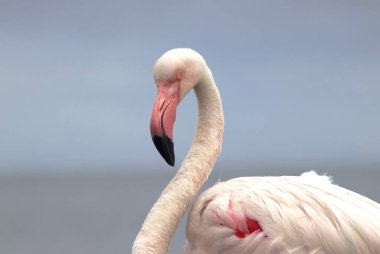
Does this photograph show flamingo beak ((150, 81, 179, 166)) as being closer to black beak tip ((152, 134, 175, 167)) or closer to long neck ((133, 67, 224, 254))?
black beak tip ((152, 134, 175, 167))

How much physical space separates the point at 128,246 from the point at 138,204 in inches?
254

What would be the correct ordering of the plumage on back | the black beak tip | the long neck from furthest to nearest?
the long neck
the black beak tip
the plumage on back

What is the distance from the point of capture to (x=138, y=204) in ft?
52.7

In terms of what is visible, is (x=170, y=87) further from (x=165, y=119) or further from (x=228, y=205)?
(x=228, y=205)

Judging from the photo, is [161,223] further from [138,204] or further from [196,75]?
[138,204]

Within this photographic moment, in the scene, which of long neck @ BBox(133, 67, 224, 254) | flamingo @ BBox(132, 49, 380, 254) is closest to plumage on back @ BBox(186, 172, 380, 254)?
flamingo @ BBox(132, 49, 380, 254)

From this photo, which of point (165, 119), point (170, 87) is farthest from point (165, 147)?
point (170, 87)

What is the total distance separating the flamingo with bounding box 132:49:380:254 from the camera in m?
4.20

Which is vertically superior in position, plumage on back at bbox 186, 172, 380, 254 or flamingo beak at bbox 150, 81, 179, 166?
flamingo beak at bbox 150, 81, 179, 166

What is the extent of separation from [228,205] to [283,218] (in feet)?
1.09

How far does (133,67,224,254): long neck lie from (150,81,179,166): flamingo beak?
336mm

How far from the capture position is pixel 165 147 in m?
4.42

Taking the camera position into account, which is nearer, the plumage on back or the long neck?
the plumage on back

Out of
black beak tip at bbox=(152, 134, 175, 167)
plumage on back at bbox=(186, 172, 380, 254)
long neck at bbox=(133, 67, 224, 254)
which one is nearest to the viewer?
plumage on back at bbox=(186, 172, 380, 254)
